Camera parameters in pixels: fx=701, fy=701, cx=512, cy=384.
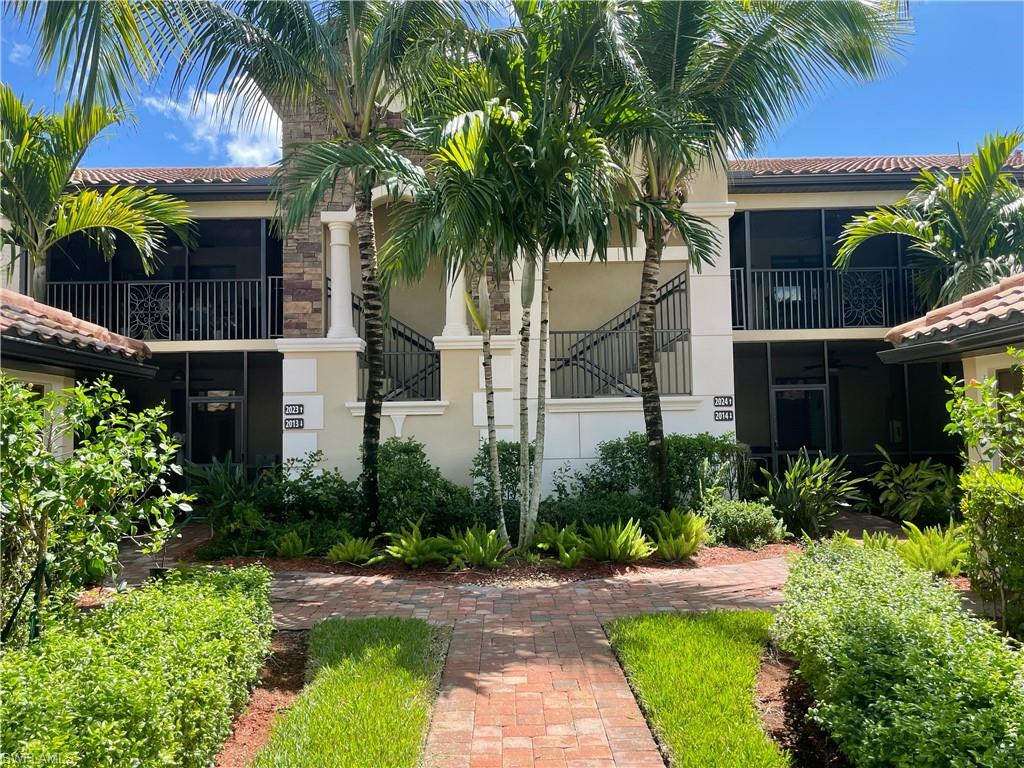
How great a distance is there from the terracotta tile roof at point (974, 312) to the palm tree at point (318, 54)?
20.6 feet

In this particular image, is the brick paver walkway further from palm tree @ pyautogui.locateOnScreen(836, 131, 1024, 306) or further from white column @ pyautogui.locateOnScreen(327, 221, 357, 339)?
palm tree @ pyautogui.locateOnScreen(836, 131, 1024, 306)

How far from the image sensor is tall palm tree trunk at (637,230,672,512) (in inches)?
376

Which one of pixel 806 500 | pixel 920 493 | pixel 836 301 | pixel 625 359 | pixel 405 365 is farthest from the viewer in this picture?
pixel 836 301

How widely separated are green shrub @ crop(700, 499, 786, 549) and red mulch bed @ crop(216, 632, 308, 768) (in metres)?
5.89

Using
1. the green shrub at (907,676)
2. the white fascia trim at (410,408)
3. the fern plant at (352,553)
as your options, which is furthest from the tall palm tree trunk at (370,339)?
the green shrub at (907,676)

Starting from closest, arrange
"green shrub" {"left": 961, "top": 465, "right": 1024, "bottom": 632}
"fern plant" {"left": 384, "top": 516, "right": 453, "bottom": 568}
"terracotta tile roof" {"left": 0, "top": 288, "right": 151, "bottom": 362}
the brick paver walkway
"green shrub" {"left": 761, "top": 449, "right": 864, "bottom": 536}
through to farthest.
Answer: the brick paver walkway, "green shrub" {"left": 961, "top": 465, "right": 1024, "bottom": 632}, "terracotta tile roof" {"left": 0, "top": 288, "right": 151, "bottom": 362}, "fern plant" {"left": 384, "top": 516, "right": 453, "bottom": 568}, "green shrub" {"left": 761, "top": 449, "right": 864, "bottom": 536}

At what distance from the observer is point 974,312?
290 inches

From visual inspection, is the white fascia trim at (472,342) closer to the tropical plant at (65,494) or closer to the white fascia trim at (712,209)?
the white fascia trim at (712,209)

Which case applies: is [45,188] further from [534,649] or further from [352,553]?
[534,649]

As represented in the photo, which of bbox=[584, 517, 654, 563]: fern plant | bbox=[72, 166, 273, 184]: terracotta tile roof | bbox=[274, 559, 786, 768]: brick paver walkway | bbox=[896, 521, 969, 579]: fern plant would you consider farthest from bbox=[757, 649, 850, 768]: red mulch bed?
bbox=[72, 166, 273, 184]: terracotta tile roof

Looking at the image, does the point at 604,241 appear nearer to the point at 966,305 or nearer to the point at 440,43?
the point at 440,43

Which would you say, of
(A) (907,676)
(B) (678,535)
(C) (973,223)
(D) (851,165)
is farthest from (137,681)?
(D) (851,165)

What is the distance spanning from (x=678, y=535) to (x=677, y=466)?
1868 millimetres

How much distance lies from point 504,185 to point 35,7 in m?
4.20
